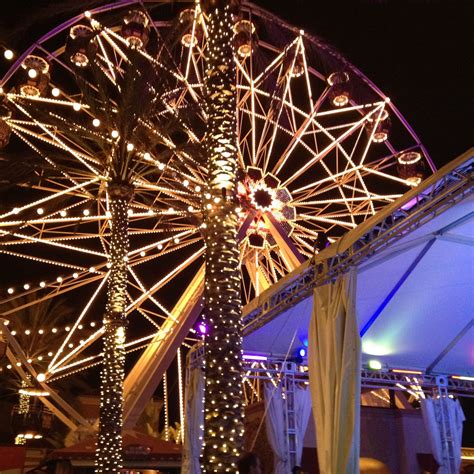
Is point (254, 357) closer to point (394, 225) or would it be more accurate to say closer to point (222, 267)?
point (394, 225)

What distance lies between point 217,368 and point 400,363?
808 centimetres

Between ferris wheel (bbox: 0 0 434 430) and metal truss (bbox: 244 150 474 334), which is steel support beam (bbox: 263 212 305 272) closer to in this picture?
ferris wheel (bbox: 0 0 434 430)

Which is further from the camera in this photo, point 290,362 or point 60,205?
point 60,205

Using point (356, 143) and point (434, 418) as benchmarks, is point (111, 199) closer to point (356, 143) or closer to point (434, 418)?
point (434, 418)

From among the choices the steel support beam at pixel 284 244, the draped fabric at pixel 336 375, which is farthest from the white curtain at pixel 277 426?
the draped fabric at pixel 336 375

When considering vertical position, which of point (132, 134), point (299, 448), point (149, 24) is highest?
point (149, 24)

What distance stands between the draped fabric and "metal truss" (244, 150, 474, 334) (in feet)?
1.00

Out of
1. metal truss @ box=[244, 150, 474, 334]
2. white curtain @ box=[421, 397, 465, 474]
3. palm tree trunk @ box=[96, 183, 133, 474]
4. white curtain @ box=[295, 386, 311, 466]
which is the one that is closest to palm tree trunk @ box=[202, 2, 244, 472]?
metal truss @ box=[244, 150, 474, 334]

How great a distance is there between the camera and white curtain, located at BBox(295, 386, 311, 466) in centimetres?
1195

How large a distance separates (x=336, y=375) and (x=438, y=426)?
6251 millimetres

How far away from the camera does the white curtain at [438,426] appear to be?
1222cm

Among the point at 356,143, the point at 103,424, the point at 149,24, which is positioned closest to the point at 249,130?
the point at 356,143

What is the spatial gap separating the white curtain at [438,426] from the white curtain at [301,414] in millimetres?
2382

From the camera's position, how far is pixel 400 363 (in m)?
12.8
